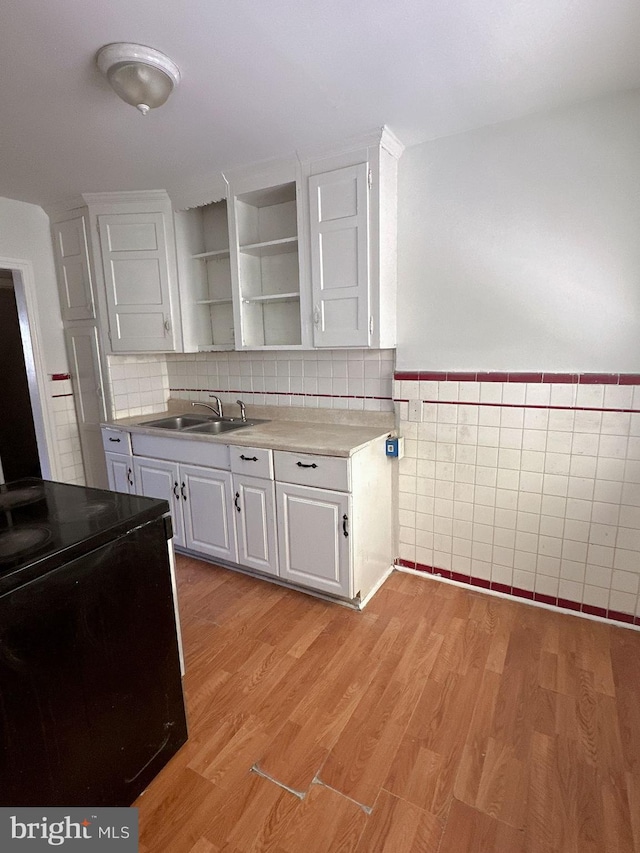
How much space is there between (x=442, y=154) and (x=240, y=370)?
1790mm

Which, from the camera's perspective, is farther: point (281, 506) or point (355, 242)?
point (281, 506)

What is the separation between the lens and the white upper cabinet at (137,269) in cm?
273

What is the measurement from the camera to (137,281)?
9.27 feet

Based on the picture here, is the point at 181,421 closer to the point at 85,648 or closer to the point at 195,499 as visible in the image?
the point at 195,499

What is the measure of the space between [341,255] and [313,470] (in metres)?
1.12

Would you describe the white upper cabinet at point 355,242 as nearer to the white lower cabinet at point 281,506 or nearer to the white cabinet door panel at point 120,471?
the white lower cabinet at point 281,506

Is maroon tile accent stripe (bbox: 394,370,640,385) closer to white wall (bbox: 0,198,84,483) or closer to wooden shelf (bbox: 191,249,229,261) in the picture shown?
wooden shelf (bbox: 191,249,229,261)

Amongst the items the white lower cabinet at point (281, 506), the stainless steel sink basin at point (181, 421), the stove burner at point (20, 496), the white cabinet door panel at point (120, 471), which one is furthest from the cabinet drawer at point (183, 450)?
the stove burner at point (20, 496)

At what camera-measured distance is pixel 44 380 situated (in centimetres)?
304

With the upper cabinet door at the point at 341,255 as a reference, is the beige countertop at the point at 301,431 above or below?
below

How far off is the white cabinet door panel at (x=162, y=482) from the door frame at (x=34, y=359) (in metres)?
0.81

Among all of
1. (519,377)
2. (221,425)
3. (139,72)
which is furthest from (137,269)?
(519,377)

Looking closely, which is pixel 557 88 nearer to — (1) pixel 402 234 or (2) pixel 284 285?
(1) pixel 402 234

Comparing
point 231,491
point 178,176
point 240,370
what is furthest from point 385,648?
point 178,176
